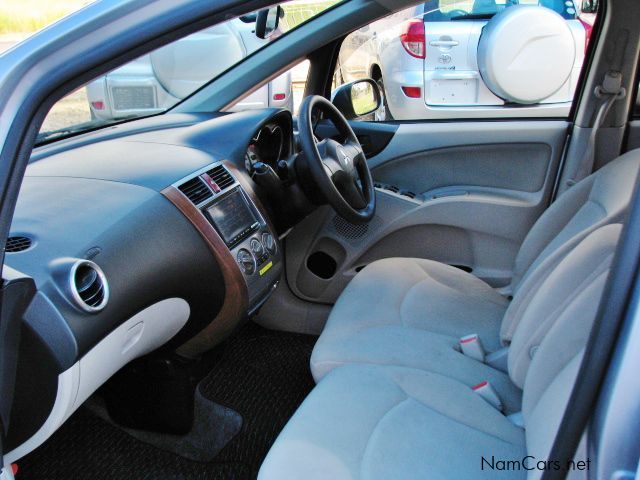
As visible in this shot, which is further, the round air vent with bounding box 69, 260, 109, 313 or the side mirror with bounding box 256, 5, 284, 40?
the side mirror with bounding box 256, 5, 284, 40

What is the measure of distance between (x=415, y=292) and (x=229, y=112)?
88 centimetres

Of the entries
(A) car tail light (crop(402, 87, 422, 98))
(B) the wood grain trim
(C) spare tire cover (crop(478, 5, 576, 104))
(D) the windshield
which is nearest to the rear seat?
(B) the wood grain trim

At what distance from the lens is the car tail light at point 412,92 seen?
2867 millimetres

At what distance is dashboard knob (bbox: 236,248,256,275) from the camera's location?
1735 mm

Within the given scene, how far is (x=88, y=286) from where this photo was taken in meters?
1.27

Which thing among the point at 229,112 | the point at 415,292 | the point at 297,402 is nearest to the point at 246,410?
the point at 297,402

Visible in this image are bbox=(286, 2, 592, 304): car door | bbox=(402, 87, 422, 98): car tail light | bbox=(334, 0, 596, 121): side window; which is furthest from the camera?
bbox=(402, 87, 422, 98): car tail light

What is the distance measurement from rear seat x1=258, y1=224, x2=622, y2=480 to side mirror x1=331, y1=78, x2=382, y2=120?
1.27m

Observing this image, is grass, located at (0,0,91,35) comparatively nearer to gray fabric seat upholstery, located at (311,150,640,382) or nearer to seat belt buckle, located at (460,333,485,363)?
gray fabric seat upholstery, located at (311,150,640,382)

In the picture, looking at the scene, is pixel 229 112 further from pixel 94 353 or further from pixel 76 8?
pixel 76 8

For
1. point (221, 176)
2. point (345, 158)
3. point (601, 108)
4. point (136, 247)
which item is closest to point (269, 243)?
point (221, 176)

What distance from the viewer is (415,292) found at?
192 centimetres

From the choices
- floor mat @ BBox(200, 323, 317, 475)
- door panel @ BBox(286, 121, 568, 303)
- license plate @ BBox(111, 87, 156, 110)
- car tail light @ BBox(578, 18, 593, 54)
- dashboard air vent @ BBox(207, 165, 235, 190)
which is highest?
car tail light @ BBox(578, 18, 593, 54)

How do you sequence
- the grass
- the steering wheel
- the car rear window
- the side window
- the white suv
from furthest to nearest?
the car rear window → the side window → the white suv → the steering wheel → the grass
